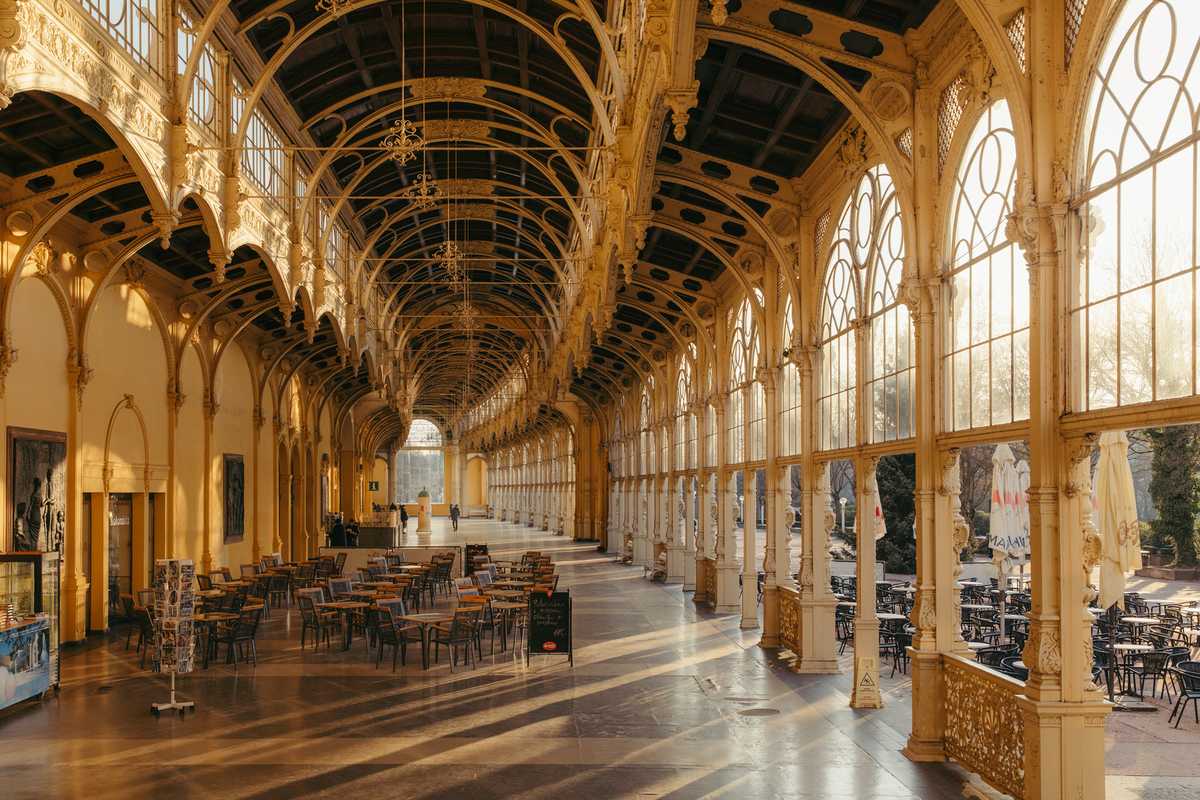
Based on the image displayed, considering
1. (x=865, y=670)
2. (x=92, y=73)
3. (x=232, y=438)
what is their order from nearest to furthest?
(x=92, y=73) → (x=865, y=670) → (x=232, y=438)

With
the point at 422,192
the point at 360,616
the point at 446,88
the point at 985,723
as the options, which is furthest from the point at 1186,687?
the point at 446,88

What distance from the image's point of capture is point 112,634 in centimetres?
2094

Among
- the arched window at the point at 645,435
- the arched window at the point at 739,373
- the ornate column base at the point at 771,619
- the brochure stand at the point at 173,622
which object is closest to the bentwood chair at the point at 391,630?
the brochure stand at the point at 173,622

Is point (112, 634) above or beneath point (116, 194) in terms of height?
beneath

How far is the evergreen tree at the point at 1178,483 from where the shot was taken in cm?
3152

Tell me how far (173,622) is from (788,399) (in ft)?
34.7

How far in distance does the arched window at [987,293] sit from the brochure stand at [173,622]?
32.6ft

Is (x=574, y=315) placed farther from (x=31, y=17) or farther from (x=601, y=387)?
(x=31, y=17)

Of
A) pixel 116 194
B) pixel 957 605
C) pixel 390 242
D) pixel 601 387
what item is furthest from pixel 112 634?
pixel 601 387

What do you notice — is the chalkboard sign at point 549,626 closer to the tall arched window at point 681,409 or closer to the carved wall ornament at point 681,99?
the carved wall ornament at point 681,99

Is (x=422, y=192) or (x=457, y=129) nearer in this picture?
(x=422, y=192)

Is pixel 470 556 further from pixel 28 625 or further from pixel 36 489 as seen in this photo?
pixel 28 625

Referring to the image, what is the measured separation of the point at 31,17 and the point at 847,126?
952cm

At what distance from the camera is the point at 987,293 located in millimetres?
10391
